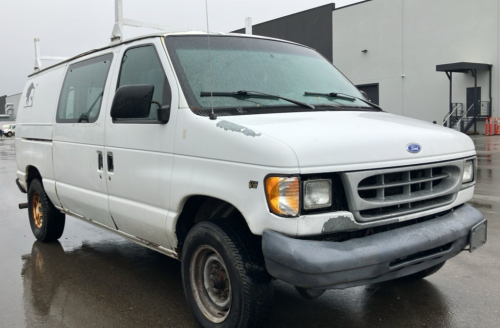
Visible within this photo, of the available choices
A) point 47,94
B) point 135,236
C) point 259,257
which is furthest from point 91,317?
point 47,94

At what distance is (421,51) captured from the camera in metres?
33.3

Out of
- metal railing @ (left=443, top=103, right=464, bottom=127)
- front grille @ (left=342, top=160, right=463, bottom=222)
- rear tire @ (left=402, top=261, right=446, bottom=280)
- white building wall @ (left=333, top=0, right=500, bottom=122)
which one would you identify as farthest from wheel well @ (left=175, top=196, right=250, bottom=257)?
white building wall @ (left=333, top=0, right=500, bottom=122)

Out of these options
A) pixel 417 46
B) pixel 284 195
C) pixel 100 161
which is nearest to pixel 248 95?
pixel 284 195

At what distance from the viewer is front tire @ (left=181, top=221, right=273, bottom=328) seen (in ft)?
10.5

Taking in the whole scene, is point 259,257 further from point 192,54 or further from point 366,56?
point 366,56

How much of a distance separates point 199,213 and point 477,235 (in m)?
1.98

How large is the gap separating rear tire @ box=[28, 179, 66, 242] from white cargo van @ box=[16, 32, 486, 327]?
1278mm

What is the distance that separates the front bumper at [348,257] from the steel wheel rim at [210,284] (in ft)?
2.00

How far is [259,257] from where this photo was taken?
10.7ft

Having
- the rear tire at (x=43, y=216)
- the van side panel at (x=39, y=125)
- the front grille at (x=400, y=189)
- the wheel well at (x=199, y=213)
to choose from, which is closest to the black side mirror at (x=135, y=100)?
the wheel well at (x=199, y=213)

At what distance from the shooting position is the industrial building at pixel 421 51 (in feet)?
98.9

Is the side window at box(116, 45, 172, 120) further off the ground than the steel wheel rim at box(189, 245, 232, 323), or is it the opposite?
the side window at box(116, 45, 172, 120)

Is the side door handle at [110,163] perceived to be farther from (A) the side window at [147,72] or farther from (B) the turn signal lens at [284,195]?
(B) the turn signal lens at [284,195]

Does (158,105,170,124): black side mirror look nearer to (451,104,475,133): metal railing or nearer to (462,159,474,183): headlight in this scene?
(462,159,474,183): headlight
